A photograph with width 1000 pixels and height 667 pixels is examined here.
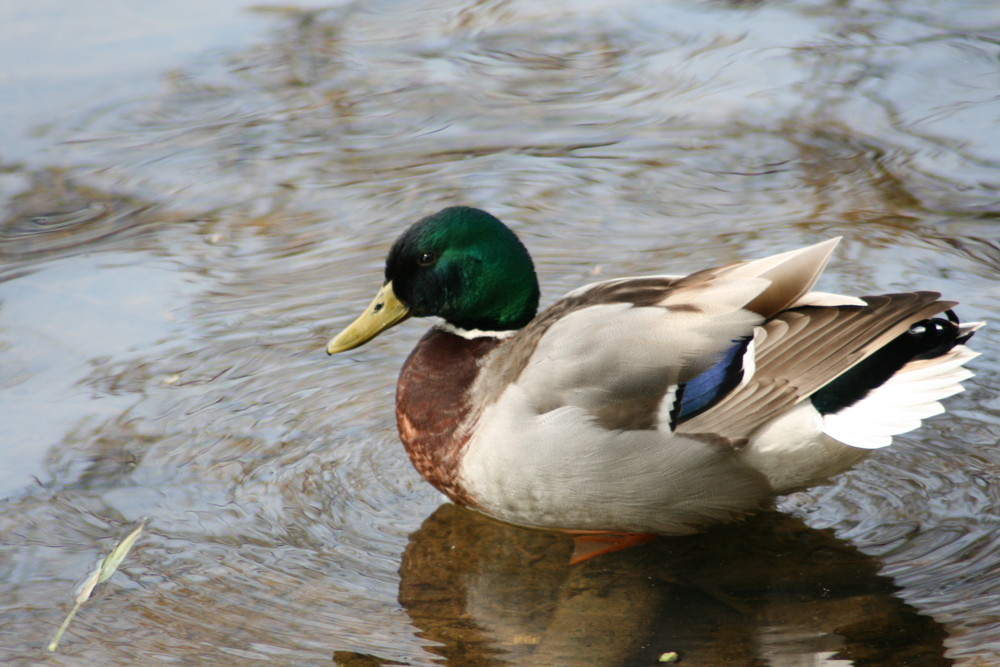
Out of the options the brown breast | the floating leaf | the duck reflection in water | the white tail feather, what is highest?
the white tail feather

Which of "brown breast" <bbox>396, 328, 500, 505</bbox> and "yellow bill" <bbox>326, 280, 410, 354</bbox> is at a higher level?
"yellow bill" <bbox>326, 280, 410, 354</bbox>

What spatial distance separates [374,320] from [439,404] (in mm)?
401

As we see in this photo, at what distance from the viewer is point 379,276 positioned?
5723mm

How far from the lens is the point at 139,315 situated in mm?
5543

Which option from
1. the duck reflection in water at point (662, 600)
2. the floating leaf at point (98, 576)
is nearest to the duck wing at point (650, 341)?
the duck reflection in water at point (662, 600)

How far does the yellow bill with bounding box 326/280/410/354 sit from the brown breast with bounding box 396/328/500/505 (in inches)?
5.6

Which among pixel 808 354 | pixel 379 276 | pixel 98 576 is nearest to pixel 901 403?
pixel 808 354

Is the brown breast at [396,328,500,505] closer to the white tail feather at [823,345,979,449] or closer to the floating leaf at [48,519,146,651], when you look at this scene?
the floating leaf at [48,519,146,651]

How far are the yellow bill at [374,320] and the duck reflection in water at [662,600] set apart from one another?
2.12 feet

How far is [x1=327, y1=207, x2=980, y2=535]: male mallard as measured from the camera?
3.99 metres

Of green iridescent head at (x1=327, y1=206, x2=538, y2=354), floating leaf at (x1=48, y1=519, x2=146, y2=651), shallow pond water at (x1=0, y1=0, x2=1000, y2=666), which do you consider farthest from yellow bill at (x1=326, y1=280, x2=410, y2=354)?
floating leaf at (x1=48, y1=519, x2=146, y2=651)

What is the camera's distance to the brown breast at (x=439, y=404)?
4.25 m

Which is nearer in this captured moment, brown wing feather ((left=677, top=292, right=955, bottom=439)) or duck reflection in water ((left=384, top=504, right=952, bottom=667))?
duck reflection in water ((left=384, top=504, right=952, bottom=667))

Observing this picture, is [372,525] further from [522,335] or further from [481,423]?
[522,335]
